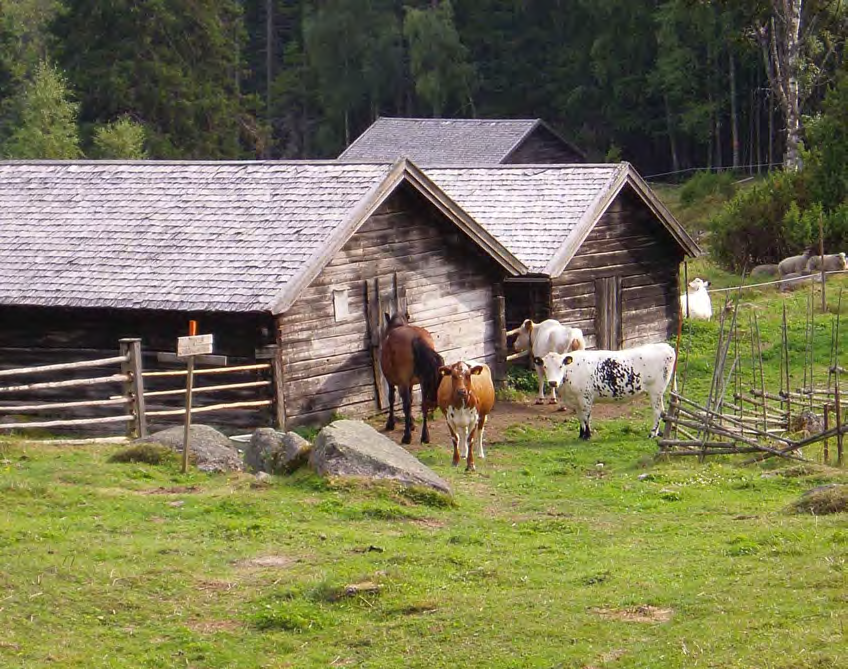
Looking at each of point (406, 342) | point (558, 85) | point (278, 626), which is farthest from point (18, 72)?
point (278, 626)

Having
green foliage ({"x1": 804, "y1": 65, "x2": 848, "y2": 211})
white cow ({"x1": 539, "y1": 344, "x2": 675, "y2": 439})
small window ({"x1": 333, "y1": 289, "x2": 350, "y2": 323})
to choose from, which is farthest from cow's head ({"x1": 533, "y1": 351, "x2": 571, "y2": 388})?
green foliage ({"x1": 804, "y1": 65, "x2": 848, "y2": 211})

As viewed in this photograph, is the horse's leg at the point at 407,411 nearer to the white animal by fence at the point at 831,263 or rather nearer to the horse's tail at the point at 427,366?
the horse's tail at the point at 427,366

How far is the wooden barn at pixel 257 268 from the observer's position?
1967 cm

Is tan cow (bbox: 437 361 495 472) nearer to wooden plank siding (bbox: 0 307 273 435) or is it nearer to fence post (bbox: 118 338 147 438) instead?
wooden plank siding (bbox: 0 307 273 435)

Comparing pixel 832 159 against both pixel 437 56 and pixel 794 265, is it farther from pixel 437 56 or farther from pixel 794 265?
pixel 437 56

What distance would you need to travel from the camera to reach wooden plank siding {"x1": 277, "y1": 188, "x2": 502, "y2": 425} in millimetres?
19969

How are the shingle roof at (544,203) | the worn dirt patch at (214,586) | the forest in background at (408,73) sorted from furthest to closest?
1. the forest in background at (408,73)
2. the shingle roof at (544,203)
3. the worn dirt patch at (214,586)

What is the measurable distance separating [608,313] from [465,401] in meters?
9.85

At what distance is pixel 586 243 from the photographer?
26.2 meters

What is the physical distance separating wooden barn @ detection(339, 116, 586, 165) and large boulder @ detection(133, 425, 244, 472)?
3075cm

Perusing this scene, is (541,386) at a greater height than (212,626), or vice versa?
(541,386)

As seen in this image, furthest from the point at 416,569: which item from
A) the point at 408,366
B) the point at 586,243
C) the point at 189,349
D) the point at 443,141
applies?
the point at 443,141

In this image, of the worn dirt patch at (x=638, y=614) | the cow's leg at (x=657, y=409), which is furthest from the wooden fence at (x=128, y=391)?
the worn dirt patch at (x=638, y=614)

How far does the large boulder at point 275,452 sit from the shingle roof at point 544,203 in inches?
369
